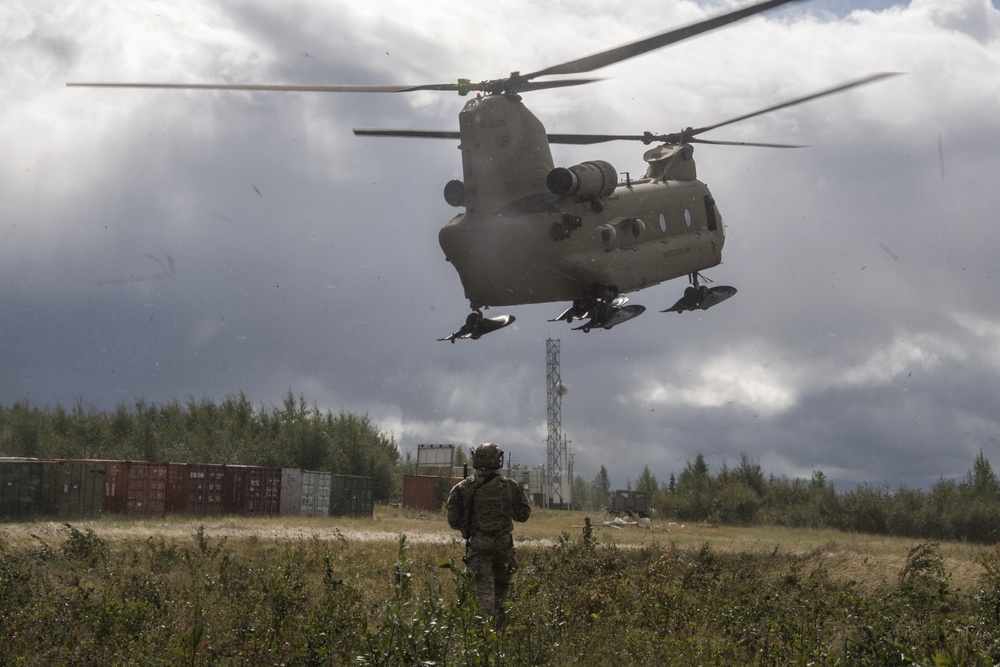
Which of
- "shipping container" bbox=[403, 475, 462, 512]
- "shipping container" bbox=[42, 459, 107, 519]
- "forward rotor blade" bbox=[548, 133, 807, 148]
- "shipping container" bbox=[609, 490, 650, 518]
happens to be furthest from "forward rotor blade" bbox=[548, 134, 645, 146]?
"shipping container" bbox=[609, 490, 650, 518]

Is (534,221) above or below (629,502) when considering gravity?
above

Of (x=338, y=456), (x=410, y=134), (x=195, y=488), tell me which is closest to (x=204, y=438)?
(x=338, y=456)

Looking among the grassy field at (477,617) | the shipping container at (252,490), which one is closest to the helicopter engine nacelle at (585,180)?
the grassy field at (477,617)

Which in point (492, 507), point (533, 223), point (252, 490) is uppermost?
point (533, 223)

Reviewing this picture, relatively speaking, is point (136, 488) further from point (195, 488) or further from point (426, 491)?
point (426, 491)

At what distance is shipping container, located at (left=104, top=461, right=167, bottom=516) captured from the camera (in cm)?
4000

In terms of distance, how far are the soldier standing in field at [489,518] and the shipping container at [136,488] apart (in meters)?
32.0

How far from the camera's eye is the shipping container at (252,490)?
4566 cm

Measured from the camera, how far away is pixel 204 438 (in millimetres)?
70500

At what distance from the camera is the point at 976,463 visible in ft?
190

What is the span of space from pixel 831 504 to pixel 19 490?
44.3 metres

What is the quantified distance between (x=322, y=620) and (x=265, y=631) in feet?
2.59


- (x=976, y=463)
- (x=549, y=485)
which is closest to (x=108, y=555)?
(x=976, y=463)

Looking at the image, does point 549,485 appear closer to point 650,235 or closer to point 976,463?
point 976,463
